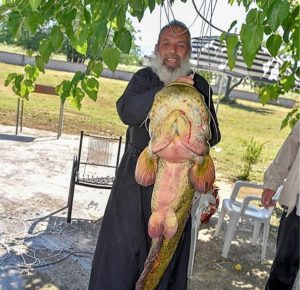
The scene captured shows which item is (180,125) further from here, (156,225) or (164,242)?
(164,242)

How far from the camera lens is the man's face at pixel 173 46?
1.63 meters

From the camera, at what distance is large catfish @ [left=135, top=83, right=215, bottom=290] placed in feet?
3.84

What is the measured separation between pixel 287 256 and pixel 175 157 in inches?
68.8

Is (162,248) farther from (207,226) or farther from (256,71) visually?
(256,71)

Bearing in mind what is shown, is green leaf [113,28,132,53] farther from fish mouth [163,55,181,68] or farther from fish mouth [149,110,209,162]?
fish mouth [149,110,209,162]

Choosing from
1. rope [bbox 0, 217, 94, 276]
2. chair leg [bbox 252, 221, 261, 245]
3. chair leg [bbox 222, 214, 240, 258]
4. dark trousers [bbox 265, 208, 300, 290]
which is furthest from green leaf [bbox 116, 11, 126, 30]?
chair leg [bbox 252, 221, 261, 245]

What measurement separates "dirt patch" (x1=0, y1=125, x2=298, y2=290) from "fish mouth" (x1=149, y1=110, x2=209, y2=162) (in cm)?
262

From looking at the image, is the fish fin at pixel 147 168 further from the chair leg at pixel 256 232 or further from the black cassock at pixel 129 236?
the chair leg at pixel 256 232

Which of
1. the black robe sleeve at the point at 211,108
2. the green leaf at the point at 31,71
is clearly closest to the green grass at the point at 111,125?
the green leaf at the point at 31,71

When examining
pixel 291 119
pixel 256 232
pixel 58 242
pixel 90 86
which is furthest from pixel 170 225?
pixel 256 232

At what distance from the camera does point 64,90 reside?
6.55 feet

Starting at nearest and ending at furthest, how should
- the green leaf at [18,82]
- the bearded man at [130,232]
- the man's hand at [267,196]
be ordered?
the bearded man at [130,232] → the green leaf at [18,82] → the man's hand at [267,196]

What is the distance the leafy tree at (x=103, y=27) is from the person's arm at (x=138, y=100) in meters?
0.16

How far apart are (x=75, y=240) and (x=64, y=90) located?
2.68 m
